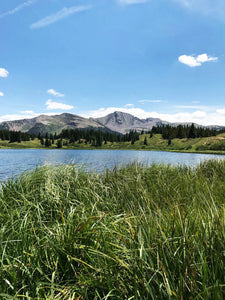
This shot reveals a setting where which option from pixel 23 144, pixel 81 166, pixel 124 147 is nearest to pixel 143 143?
pixel 124 147

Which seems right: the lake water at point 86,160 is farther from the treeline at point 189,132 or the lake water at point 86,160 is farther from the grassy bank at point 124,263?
the treeline at point 189,132

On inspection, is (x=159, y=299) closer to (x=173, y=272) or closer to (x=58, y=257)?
Answer: (x=173, y=272)

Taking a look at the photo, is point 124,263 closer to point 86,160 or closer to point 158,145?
point 86,160

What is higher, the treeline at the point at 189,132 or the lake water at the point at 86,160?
the treeline at the point at 189,132

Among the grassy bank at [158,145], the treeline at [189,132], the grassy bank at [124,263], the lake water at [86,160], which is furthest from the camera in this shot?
the treeline at [189,132]

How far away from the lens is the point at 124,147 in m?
187

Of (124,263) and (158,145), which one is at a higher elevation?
(158,145)

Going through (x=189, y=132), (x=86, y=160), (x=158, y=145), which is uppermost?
(x=189, y=132)

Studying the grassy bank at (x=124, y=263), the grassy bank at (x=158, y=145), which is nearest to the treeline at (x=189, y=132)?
the grassy bank at (x=158, y=145)

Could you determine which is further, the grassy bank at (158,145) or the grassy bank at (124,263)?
the grassy bank at (158,145)

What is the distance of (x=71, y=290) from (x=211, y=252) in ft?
6.60

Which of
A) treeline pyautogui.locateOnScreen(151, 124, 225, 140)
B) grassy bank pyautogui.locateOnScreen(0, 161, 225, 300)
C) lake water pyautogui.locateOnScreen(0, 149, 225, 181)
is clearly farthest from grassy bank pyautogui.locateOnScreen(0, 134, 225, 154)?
grassy bank pyautogui.locateOnScreen(0, 161, 225, 300)

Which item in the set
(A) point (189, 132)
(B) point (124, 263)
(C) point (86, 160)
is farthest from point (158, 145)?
(B) point (124, 263)

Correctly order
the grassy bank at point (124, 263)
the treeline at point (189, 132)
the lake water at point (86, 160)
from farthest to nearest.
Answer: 1. the treeline at point (189, 132)
2. the lake water at point (86, 160)
3. the grassy bank at point (124, 263)
